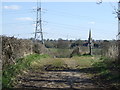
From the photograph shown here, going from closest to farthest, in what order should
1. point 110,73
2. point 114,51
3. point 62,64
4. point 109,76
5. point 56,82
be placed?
point 56,82, point 109,76, point 110,73, point 114,51, point 62,64

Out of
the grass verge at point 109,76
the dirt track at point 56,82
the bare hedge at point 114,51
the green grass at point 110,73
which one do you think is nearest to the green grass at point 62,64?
the bare hedge at point 114,51

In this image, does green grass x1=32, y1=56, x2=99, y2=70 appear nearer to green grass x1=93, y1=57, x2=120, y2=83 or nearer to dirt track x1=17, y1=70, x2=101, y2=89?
green grass x1=93, y1=57, x2=120, y2=83

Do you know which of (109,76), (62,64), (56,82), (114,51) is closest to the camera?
(56,82)

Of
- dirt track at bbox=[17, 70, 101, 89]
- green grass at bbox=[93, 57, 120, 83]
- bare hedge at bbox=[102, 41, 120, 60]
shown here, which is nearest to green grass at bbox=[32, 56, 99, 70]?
bare hedge at bbox=[102, 41, 120, 60]

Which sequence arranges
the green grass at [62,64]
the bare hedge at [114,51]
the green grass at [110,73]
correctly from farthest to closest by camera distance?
1. the green grass at [62,64]
2. the bare hedge at [114,51]
3. the green grass at [110,73]

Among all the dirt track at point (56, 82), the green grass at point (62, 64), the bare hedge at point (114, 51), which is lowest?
the green grass at point (62, 64)

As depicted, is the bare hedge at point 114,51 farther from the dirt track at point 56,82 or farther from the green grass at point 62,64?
the dirt track at point 56,82

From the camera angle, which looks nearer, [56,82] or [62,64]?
[56,82]

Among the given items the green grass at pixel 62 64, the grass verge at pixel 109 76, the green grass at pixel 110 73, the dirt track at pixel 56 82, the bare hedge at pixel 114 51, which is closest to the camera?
the dirt track at pixel 56 82

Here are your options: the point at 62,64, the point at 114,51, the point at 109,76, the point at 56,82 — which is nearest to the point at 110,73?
the point at 109,76

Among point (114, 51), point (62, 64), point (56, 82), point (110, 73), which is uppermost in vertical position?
point (114, 51)

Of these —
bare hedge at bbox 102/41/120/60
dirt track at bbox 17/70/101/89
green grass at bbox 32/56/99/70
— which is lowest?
green grass at bbox 32/56/99/70

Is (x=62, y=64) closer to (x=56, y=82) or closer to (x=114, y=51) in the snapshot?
(x=114, y=51)

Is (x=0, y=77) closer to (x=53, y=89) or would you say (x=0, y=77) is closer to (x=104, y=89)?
(x=53, y=89)
